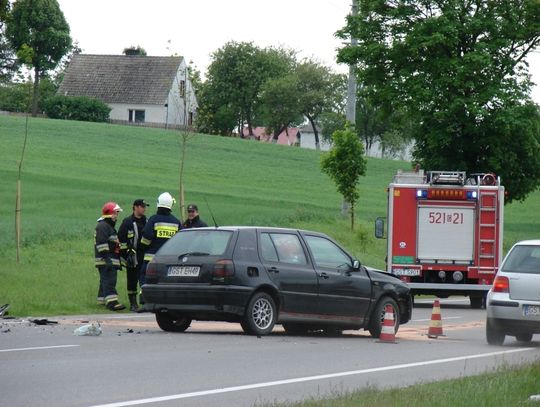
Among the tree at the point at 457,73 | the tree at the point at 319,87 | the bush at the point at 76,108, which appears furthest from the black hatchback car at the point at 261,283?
the tree at the point at 319,87

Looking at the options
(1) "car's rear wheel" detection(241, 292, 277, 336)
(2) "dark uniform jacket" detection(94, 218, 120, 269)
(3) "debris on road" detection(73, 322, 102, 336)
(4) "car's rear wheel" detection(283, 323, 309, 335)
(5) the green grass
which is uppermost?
(2) "dark uniform jacket" detection(94, 218, 120, 269)

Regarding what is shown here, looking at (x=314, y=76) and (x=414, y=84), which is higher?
(x=314, y=76)

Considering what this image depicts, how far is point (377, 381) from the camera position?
39.0 ft

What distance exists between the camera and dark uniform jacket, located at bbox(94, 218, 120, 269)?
67.9 ft

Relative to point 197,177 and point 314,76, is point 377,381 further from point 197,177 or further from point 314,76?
point 314,76

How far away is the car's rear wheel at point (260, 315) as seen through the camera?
16031 millimetres

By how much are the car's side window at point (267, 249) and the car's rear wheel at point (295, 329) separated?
130 cm

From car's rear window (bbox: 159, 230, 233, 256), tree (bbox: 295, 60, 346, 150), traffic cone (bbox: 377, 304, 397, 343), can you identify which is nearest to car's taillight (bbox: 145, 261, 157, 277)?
car's rear window (bbox: 159, 230, 233, 256)

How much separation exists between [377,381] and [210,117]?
20.0 m

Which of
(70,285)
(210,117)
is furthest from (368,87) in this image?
(70,285)

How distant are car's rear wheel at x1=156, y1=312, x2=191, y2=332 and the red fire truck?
33.4 ft

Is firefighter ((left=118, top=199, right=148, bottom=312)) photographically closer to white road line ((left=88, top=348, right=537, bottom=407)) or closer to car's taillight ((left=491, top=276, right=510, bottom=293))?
car's taillight ((left=491, top=276, right=510, bottom=293))

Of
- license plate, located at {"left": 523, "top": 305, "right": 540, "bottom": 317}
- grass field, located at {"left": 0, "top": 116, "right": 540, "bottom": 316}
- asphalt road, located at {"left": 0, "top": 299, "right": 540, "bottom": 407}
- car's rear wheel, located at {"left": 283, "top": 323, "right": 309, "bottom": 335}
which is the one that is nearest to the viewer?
asphalt road, located at {"left": 0, "top": 299, "right": 540, "bottom": 407}

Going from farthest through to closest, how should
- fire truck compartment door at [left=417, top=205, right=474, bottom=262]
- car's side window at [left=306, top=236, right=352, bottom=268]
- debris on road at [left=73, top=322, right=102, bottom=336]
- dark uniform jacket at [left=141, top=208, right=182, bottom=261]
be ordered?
fire truck compartment door at [left=417, top=205, right=474, bottom=262], dark uniform jacket at [left=141, top=208, right=182, bottom=261], car's side window at [left=306, top=236, right=352, bottom=268], debris on road at [left=73, top=322, right=102, bottom=336]
